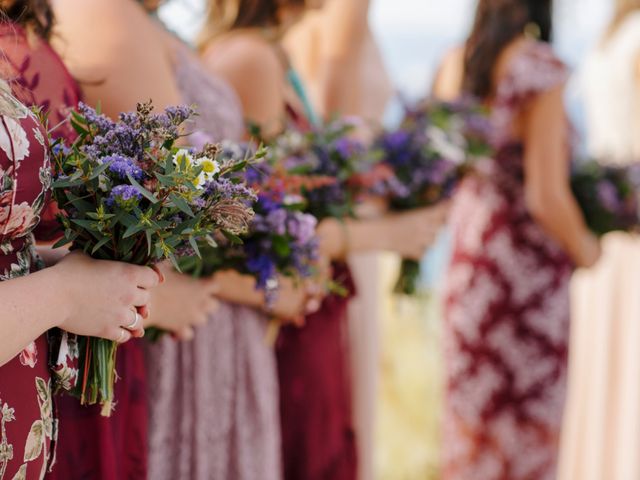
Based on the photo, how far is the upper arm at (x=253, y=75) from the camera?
6.71 feet

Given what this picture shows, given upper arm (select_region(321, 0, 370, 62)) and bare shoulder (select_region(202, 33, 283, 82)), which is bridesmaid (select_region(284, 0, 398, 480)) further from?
bare shoulder (select_region(202, 33, 283, 82))

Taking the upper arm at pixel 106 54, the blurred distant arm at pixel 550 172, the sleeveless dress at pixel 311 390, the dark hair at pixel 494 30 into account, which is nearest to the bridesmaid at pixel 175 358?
the upper arm at pixel 106 54

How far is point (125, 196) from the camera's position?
996 mm

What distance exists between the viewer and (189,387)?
1706 millimetres

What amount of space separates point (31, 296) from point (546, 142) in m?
2.22

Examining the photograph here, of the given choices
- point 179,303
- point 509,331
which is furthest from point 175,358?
point 509,331

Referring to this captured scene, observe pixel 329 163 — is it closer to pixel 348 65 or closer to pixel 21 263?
pixel 21 263

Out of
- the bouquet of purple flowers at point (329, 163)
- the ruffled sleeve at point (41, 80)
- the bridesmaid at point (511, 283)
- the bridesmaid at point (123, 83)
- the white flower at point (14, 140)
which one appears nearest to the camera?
the white flower at point (14, 140)

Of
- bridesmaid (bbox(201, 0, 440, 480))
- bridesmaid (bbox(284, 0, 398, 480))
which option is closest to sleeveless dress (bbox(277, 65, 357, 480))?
bridesmaid (bbox(201, 0, 440, 480))

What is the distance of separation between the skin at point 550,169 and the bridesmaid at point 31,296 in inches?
80.1

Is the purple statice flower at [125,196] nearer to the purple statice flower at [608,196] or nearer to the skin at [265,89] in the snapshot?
the skin at [265,89]

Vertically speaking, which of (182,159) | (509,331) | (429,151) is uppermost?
(429,151)

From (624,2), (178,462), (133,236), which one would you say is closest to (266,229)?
(133,236)

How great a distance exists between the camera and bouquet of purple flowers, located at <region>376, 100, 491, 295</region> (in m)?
2.39
